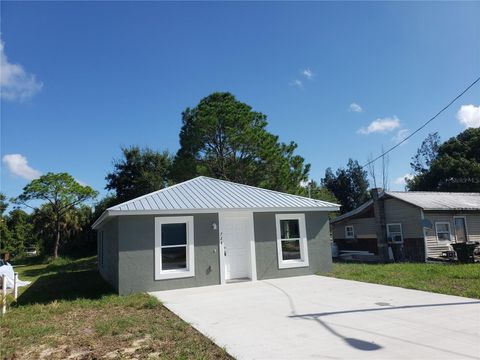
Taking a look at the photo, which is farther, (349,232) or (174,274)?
(349,232)

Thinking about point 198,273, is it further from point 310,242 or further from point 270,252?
point 310,242

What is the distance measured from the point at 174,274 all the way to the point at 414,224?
13.6 meters

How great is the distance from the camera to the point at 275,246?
12.6 m

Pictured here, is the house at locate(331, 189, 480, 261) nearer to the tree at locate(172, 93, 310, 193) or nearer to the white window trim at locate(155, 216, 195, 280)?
the tree at locate(172, 93, 310, 193)

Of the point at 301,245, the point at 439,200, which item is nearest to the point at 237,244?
the point at 301,245

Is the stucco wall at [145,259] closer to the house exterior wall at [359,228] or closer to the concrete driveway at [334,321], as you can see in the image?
the concrete driveway at [334,321]

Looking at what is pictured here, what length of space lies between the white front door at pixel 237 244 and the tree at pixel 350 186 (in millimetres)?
35091

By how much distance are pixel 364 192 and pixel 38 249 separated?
116 ft

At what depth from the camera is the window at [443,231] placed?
761 inches

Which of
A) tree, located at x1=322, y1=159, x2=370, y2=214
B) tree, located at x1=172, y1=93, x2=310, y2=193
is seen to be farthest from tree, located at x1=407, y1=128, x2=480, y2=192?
tree, located at x1=172, y1=93, x2=310, y2=193

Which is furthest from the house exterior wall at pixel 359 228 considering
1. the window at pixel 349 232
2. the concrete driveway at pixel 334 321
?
the concrete driveway at pixel 334 321

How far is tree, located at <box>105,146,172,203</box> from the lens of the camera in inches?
1237

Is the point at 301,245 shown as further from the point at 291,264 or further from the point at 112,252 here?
the point at 112,252

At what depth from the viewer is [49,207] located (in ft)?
105
